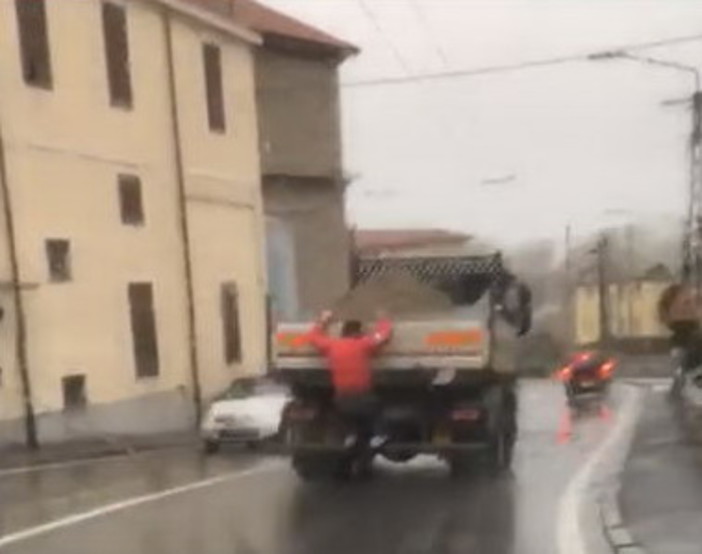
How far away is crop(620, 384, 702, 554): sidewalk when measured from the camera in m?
9.58

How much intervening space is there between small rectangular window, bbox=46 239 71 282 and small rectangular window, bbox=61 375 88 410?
187 centimetres

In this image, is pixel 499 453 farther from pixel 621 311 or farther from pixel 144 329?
pixel 621 311

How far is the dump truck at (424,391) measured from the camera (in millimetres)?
14828

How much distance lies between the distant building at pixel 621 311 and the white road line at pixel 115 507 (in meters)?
29.1

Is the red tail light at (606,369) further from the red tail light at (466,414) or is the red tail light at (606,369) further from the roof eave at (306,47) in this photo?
the red tail light at (466,414)

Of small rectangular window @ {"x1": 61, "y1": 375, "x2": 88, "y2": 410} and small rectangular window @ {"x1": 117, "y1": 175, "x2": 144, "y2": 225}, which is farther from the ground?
small rectangular window @ {"x1": 117, "y1": 175, "x2": 144, "y2": 225}

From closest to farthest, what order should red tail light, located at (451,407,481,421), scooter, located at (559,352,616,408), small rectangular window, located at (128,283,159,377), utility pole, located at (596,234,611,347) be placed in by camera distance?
red tail light, located at (451,407,481,421) → small rectangular window, located at (128,283,159,377) → scooter, located at (559,352,616,408) → utility pole, located at (596,234,611,347)

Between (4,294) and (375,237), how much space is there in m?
9.87

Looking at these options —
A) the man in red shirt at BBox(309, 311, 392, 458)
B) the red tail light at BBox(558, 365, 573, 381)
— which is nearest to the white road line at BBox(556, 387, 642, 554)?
the man in red shirt at BBox(309, 311, 392, 458)

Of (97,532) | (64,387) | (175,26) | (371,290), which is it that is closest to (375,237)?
(175,26)

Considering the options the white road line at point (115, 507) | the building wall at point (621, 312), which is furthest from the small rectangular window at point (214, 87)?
the building wall at point (621, 312)

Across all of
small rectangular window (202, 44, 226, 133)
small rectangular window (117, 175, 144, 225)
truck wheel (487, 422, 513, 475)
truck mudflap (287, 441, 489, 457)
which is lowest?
truck wheel (487, 422, 513, 475)

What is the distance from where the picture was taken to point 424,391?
1520cm

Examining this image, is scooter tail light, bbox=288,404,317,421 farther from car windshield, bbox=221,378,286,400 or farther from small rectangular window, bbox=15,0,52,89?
small rectangular window, bbox=15,0,52,89
